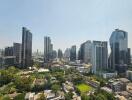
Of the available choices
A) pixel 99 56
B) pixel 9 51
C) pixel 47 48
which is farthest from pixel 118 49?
pixel 9 51

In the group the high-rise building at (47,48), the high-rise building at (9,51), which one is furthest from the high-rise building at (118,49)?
the high-rise building at (9,51)

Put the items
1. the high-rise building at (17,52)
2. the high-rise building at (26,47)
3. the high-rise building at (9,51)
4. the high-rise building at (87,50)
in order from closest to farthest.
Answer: the high-rise building at (26,47) < the high-rise building at (17,52) < the high-rise building at (9,51) < the high-rise building at (87,50)

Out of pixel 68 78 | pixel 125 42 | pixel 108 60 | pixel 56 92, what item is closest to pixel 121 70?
pixel 108 60

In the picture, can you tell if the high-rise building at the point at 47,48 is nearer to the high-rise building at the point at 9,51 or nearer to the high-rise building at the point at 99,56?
the high-rise building at the point at 9,51

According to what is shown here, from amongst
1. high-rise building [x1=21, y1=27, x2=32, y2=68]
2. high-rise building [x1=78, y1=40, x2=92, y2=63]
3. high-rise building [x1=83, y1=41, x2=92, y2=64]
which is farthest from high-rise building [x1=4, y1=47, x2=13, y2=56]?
high-rise building [x1=83, y1=41, x2=92, y2=64]

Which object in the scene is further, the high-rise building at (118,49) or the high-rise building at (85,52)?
the high-rise building at (85,52)

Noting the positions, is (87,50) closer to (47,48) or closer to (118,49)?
(47,48)
